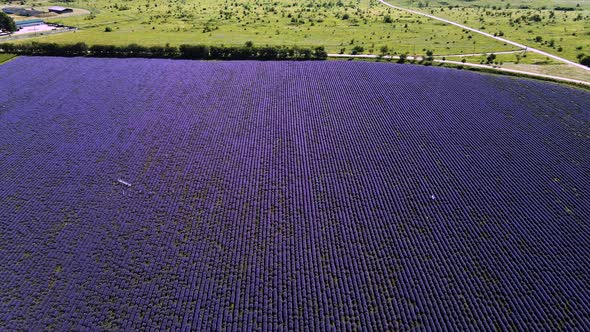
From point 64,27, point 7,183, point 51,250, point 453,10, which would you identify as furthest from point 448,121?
point 453,10

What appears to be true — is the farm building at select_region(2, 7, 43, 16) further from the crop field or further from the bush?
the bush

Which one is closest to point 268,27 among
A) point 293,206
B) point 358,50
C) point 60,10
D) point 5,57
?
point 358,50

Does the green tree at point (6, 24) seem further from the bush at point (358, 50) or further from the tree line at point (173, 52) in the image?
the bush at point (358, 50)

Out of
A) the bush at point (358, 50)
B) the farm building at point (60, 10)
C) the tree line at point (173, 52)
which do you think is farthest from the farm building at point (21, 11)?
the bush at point (358, 50)

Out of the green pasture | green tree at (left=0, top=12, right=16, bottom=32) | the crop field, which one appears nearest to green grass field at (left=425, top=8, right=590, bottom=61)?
the crop field

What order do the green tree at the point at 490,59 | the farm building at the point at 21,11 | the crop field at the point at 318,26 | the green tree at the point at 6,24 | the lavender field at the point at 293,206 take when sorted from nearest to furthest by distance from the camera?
the lavender field at the point at 293,206 → the green tree at the point at 490,59 → the crop field at the point at 318,26 → the green tree at the point at 6,24 → the farm building at the point at 21,11

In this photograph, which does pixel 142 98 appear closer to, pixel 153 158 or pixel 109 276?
pixel 153 158

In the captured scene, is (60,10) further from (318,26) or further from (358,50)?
(358,50)
